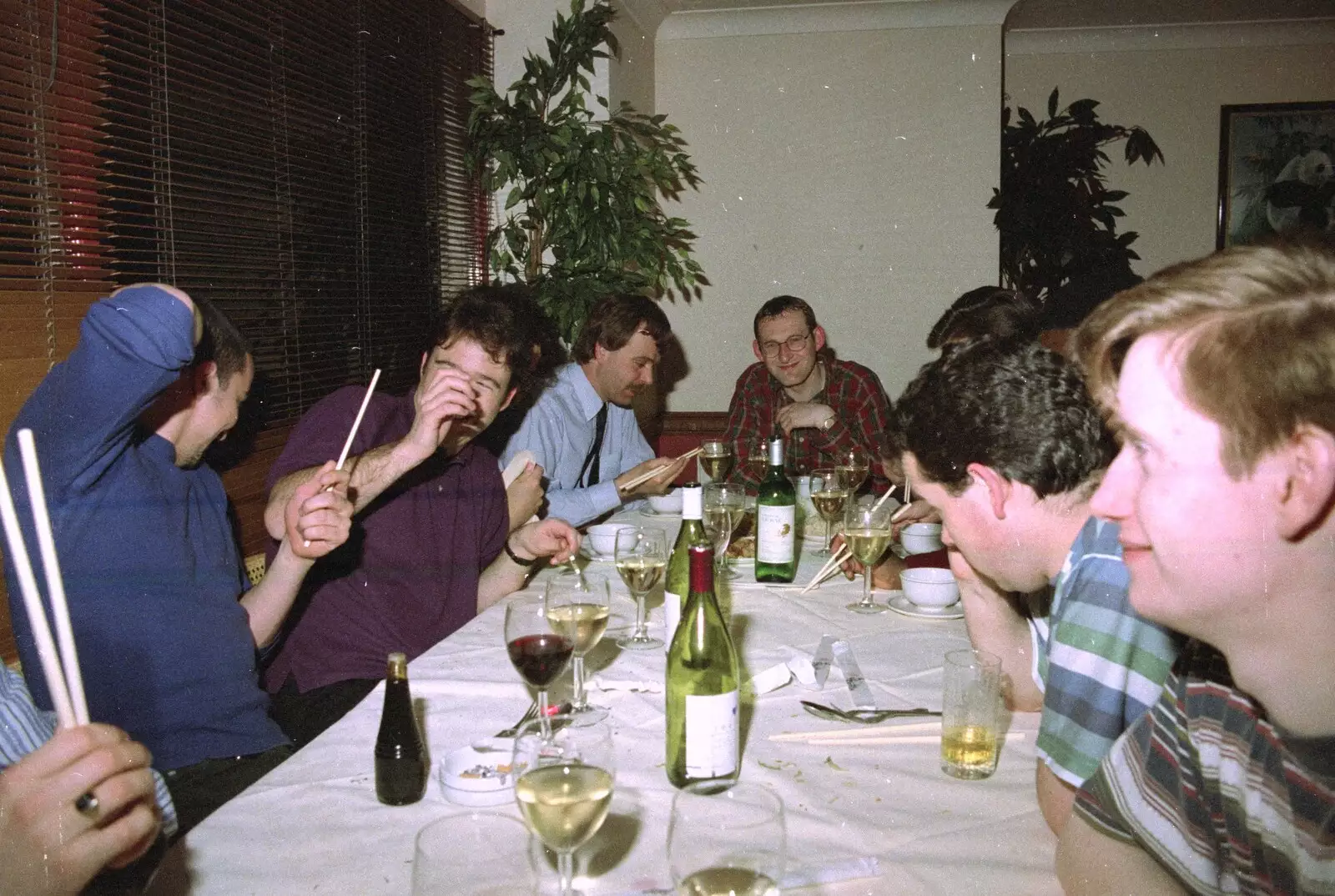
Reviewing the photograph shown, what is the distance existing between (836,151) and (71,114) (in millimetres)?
3832

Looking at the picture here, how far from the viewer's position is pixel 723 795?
761mm

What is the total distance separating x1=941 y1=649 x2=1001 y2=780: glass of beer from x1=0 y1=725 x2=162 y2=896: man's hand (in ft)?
2.95

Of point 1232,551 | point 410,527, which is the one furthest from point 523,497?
point 1232,551

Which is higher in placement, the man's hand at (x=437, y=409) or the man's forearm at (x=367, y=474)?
the man's hand at (x=437, y=409)

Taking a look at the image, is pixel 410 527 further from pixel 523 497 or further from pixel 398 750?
pixel 398 750

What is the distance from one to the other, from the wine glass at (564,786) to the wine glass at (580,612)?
412 millimetres

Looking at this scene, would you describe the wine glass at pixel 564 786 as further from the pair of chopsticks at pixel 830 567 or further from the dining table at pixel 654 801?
the pair of chopsticks at pixel 830 567

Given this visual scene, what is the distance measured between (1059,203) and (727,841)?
4.79 meters

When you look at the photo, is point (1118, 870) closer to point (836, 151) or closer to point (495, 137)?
point (495, 137)

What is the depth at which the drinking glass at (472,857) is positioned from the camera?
73 centimetres

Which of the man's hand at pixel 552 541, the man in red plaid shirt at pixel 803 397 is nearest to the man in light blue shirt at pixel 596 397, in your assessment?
the man in red plaid shirt at pixel 803 397

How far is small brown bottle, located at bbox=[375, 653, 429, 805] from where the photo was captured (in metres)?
1.10

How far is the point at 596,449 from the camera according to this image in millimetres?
3676

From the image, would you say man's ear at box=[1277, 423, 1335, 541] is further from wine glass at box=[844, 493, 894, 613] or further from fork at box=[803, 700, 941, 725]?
wine glass at box=[844, 493, 894, 613]
